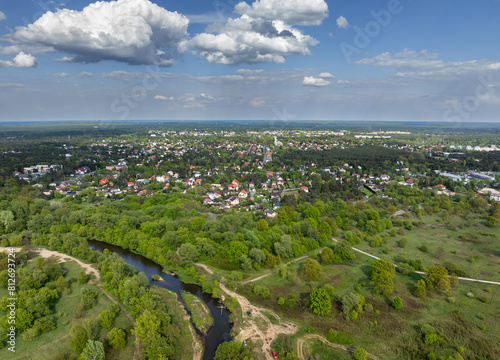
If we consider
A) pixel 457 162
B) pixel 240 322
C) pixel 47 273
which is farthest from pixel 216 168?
pixel 457 162

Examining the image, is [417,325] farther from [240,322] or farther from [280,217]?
[280,217]

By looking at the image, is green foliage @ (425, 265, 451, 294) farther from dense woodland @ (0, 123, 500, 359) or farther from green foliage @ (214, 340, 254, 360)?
green foliage @ (214, 340, 254, 360)

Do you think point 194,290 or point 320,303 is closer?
point 320,303

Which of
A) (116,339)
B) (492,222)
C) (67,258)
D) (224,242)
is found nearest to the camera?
(116,339)

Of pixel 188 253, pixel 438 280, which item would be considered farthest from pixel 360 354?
pixel 188 253

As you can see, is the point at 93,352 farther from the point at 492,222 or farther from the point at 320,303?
the point at 492,222

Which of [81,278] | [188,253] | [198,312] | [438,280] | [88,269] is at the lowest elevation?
[198,312]

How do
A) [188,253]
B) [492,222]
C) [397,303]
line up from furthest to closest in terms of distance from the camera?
[492,222] → [188,253] → [397,303]

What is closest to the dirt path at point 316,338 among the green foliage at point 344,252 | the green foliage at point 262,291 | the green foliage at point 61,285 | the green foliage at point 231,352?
the green foliage at point 231,352
